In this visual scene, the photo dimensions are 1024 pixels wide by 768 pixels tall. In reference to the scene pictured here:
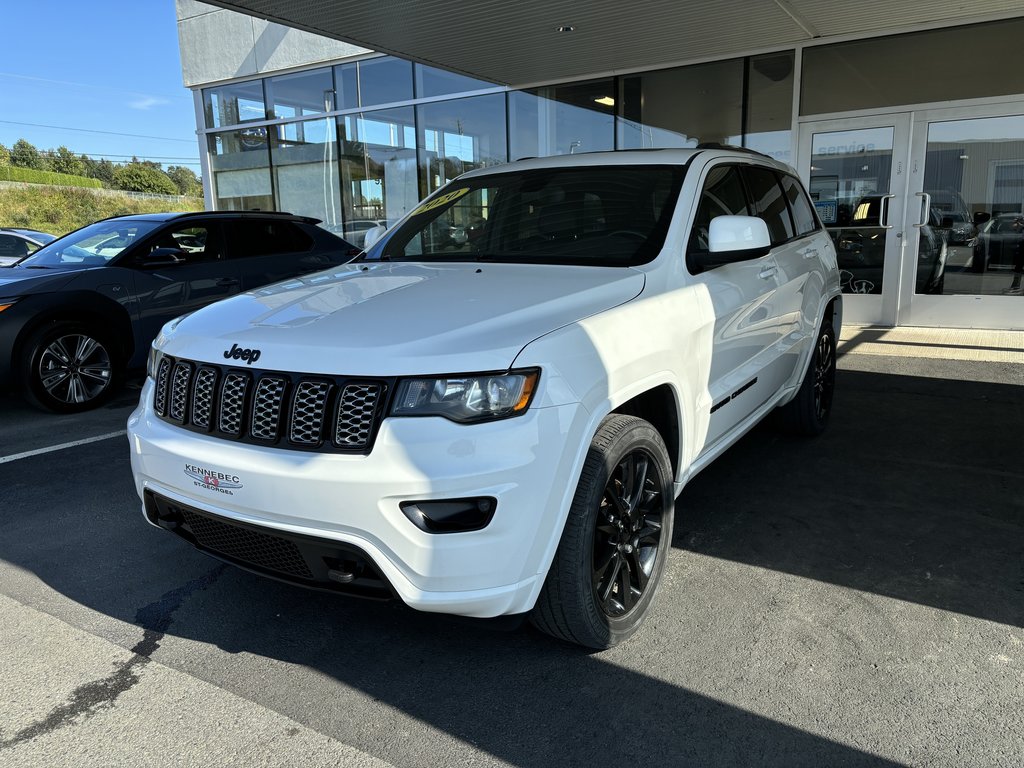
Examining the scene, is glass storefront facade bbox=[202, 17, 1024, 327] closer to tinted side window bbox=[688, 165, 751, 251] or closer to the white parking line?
tinted side window bbox=[688, 165, 751, 251]

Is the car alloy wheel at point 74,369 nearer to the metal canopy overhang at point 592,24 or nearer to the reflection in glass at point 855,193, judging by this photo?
the metal canopy overhang at point 592,24

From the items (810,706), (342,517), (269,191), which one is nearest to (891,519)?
(810,706)

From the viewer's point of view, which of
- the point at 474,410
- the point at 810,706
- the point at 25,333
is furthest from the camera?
the point at 25,333

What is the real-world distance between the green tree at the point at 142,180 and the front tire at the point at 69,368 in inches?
3025

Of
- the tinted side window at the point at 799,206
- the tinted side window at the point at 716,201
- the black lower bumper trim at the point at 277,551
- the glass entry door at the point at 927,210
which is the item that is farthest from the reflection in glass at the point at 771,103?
the black lower bumper trim at the point at 277,551

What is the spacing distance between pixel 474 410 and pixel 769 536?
210 centimetres

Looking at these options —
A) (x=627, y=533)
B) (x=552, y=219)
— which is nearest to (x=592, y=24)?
(x=552, y=219)

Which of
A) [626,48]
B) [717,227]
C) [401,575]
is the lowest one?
[401,575]

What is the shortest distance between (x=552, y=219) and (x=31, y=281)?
473 centimetres

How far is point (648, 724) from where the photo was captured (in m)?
2.34

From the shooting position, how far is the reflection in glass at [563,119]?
11.4m

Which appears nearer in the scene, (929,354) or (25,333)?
(25,333)

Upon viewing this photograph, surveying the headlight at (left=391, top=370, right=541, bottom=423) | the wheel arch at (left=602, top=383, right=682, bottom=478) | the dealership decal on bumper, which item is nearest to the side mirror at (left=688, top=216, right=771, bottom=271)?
the wheel arch at (left=602, top=383, right=682, bottom=478)

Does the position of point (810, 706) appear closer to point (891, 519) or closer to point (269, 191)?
point (891, 519)
